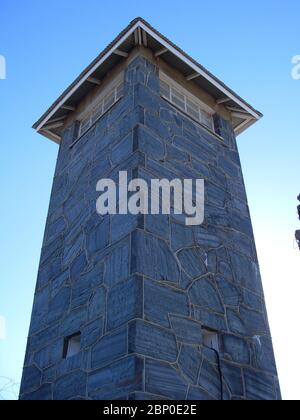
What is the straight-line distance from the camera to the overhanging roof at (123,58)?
5855 mm

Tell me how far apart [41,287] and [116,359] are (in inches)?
82.1

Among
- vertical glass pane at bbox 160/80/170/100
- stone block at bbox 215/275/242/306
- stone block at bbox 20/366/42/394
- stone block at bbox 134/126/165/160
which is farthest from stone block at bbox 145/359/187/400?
vertical glass pane at bbox 160/80/170/100

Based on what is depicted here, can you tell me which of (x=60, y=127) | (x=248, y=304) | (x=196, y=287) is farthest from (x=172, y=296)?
(x=60, y=127)

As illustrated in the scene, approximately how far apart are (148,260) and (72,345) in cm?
120

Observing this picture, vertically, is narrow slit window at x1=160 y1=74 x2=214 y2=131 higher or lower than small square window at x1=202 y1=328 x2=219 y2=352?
higher

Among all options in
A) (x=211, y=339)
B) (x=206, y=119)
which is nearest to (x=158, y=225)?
(x=211, y=339)

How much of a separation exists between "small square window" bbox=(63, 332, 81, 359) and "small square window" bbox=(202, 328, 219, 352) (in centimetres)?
121

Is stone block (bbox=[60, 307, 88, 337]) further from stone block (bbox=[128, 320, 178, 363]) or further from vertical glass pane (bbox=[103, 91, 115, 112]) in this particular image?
vertical glass pane (bbox=[103, 91, 115, 112])

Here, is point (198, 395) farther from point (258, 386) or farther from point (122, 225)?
point (122, 225)

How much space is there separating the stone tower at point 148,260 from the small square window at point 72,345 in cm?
2

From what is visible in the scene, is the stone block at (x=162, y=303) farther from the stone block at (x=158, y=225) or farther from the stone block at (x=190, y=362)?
the stone block at (x=158, y=225)

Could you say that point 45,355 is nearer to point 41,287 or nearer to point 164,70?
point 41,287

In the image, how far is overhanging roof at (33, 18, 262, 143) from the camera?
586cm

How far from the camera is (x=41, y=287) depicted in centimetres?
504
